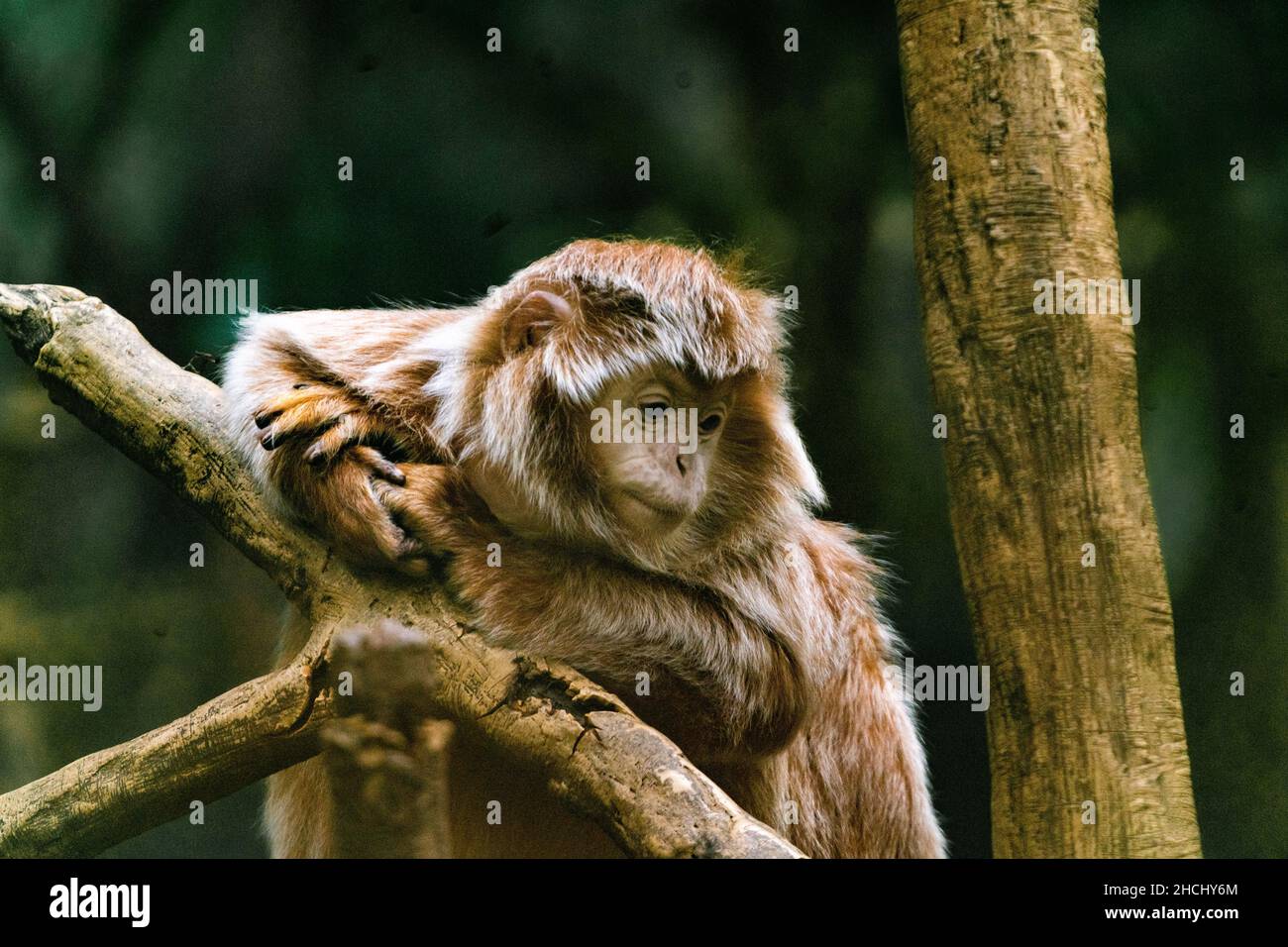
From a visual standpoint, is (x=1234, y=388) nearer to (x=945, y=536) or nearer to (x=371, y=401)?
(x=945, y=536)

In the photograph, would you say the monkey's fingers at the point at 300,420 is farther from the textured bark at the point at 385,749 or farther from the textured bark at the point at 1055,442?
the textured bark at the point at 1055,442

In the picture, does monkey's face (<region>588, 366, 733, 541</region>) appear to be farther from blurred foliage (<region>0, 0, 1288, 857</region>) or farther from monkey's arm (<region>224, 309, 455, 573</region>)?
blurred foliage (<region>0, 0, 1288, 857</region>)

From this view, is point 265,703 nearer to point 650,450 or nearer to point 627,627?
point 627,627

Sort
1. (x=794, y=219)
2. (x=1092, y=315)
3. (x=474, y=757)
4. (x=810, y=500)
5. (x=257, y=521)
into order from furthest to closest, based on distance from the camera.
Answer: (x=794, y=219) < (x=810, y=500) < (x=474, y=757) < (x=257, y=521) < (x=1092, y=315)

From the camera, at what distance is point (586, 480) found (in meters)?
2.21

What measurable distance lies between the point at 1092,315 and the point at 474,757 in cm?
149

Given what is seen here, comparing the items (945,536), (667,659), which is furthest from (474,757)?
(945,536)

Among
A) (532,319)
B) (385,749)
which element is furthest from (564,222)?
(385,749)

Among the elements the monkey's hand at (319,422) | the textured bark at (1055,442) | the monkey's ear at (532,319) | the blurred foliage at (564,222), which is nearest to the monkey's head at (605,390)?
the monkey's ear at (532,319)

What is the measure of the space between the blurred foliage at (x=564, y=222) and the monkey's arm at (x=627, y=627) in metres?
1.70

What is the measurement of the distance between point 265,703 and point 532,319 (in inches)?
35.0

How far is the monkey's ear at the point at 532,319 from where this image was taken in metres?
2.22

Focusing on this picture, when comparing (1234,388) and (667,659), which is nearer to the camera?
(667,659)

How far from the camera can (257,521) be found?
2180 millimetres
